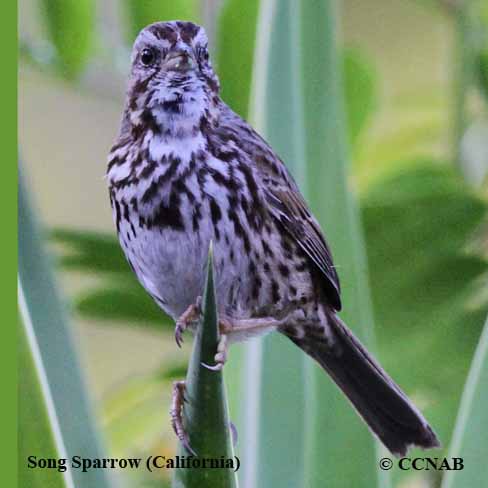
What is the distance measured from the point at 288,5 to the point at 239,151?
111mm

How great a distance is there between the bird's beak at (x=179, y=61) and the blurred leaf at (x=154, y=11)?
0.07 metres

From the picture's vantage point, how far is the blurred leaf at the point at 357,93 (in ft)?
2.78

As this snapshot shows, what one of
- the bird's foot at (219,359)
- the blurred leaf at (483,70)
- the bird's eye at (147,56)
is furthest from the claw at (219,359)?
the blurred leaf at (483,70)

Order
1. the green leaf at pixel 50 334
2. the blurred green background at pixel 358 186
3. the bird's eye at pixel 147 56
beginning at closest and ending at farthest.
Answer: the green leaf at pixel 50 334, the bird's eye at pixel 147 56, the blurred green background at pixel 358 186

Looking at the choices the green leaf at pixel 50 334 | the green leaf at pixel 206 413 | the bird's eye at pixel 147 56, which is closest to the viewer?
the green leaf at pixel 206 413

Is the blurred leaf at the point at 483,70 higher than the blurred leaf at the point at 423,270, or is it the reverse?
the blurred leaf at the point at 483,70

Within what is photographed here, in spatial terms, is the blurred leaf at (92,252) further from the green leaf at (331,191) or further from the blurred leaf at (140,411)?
the green leaf at (331,191)

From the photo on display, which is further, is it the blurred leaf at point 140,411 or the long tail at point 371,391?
the blurred leaf at point 140,411

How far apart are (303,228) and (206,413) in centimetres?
27

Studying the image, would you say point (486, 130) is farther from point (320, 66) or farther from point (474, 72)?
point (320, 66)

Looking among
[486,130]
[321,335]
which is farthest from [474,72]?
[321,335]

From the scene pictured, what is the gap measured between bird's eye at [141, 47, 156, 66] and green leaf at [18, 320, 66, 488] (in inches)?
8.9

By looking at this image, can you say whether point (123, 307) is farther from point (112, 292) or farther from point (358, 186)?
point (358, 186)

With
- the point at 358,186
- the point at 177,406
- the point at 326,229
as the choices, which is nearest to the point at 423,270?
the point at 358,186
